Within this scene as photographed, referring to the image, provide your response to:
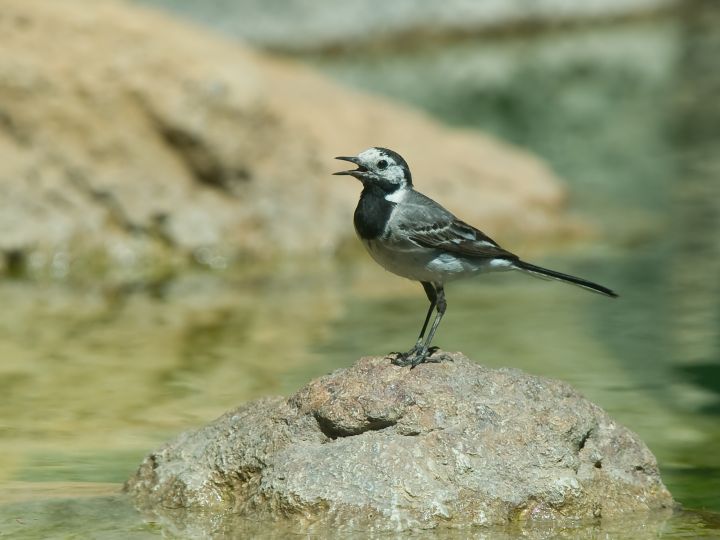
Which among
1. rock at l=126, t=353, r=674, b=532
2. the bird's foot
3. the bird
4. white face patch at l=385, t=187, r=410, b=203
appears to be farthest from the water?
white face patch at l=385, t=187, r=410, b=203

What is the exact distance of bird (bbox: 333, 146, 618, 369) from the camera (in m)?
6.14

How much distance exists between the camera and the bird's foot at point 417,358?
588cm

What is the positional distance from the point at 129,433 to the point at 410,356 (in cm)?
225

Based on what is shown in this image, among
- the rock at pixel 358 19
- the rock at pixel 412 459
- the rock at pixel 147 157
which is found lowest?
the rock at pixel 412 459

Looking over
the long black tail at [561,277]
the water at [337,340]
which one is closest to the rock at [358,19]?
the water at [337,340]

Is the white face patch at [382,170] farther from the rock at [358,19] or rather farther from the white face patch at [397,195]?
the rock at [358,19]

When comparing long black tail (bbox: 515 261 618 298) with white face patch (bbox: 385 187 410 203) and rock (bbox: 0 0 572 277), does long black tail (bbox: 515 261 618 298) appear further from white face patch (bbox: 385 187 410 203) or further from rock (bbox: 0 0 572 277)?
rock (bbox: 0 0 572 277)

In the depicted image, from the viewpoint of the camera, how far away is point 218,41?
46.8 feet

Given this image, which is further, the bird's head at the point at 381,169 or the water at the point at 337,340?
the water at the point at 337,340

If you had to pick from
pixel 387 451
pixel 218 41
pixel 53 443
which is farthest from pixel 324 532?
pixel 218 41

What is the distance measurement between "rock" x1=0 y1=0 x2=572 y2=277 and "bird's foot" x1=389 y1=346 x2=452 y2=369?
22.1 ft

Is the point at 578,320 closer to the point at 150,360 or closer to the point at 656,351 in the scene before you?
the point at 656,351

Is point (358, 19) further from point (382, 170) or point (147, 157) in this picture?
point (382, 170)

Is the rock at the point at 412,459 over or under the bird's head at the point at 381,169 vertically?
under
